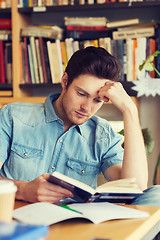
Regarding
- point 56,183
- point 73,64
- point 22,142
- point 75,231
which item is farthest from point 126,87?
point 75,231

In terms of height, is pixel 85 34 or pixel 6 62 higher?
pixel 85 34

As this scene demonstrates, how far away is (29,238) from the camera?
0.49m

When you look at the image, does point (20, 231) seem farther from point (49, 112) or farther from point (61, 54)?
point (61, 54)

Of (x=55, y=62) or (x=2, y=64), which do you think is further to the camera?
(x=2, y=64)

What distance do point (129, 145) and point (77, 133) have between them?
244mm

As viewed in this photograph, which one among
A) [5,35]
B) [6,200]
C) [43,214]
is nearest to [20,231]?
[6,200]

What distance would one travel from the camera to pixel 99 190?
1021mm

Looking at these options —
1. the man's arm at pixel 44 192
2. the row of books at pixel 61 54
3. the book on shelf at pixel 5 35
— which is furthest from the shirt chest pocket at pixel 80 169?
the book on shelf at pixel 5 35

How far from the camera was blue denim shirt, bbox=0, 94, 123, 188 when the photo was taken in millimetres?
1501

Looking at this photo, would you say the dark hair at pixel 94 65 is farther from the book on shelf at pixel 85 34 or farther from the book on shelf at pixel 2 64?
the book on shelf at pixel 2 64

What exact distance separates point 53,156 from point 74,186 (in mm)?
569

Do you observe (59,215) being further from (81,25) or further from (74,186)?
(81,25)

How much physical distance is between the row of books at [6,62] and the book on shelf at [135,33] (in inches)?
30.3

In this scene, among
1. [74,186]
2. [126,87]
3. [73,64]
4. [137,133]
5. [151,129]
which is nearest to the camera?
[74,186]
